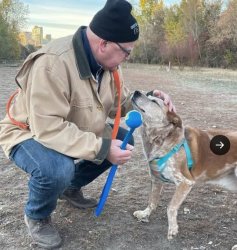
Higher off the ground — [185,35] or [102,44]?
[102,44]

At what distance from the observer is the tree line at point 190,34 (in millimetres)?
46688

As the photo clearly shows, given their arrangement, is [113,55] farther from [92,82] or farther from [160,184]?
[160,184]

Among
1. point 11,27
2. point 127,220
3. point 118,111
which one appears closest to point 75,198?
point 127,220

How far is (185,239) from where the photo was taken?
4156 millimetres

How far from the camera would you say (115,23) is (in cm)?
350

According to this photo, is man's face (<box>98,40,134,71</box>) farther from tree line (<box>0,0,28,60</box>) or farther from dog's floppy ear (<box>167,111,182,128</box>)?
tree line (<box>0,0,28,60</box>)

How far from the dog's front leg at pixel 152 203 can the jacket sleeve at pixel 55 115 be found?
1190 mm

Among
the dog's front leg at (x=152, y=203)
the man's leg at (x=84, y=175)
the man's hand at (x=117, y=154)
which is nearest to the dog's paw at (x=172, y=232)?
the dog's front leg at (x=152, y=203)

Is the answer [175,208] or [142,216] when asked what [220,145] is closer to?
[175,208]

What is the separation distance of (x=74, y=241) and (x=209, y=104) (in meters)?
10.2

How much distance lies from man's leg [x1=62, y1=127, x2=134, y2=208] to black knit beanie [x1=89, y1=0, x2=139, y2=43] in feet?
4.17

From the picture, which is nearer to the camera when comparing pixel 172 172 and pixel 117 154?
pixel 117 154

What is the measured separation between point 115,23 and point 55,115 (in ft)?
2.98

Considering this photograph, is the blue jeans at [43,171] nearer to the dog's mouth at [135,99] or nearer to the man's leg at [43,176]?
the man's leg at [43,176]
